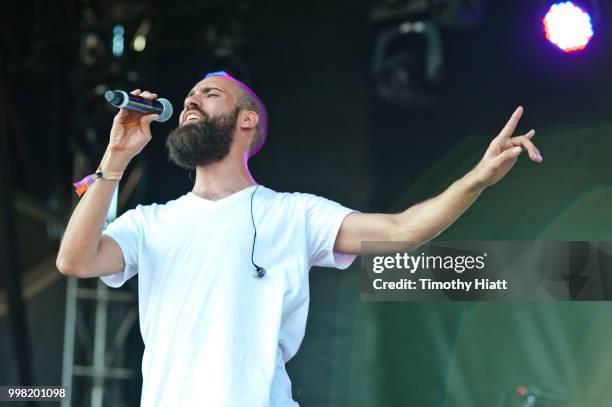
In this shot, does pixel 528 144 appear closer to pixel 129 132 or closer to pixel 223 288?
pixel 223 288

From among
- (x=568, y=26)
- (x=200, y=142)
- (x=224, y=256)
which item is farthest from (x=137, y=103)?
(x=568, y=26)

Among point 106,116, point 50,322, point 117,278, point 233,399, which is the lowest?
point 233,399

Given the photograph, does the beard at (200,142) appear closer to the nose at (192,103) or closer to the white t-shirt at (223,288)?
the nose at (192,103)

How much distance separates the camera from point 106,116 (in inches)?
190

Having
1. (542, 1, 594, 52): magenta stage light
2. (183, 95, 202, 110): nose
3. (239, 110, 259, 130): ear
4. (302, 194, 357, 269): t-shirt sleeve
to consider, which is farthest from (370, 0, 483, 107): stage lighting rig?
(302, 194, 357, 269): t-shirt sleeve

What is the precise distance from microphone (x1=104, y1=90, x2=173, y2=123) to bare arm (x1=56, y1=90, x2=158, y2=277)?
23 mm

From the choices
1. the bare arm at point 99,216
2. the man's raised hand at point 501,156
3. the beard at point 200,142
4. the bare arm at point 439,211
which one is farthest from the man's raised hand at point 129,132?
the man's raised hand at point 501,156

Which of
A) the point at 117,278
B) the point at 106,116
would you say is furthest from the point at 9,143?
the point at 117,278

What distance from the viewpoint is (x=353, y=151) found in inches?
175

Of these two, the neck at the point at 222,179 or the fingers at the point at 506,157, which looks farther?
the neck at the point at 222,179

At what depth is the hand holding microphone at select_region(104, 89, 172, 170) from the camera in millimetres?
2264

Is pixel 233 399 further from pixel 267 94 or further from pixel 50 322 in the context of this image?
pixel 50 322

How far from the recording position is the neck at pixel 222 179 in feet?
8.20

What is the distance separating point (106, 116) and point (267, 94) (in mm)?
894
